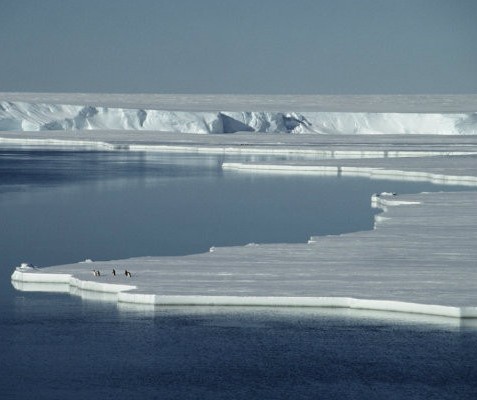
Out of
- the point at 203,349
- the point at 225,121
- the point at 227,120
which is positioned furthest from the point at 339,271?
the point at 227,120

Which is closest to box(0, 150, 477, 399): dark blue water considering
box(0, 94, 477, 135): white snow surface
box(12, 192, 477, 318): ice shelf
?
box(12, 192, 477, 318): ice shelf

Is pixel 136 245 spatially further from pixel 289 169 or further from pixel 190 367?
pixel 289 169

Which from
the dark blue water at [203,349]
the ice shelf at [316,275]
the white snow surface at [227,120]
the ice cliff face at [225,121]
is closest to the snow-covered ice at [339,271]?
the ice shelf at [316,275]

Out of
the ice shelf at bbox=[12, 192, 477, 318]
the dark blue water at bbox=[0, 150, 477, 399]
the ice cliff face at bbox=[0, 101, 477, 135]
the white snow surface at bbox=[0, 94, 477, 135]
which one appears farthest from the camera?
the ice cliff face at bbox=[0, 101, 477, 135]

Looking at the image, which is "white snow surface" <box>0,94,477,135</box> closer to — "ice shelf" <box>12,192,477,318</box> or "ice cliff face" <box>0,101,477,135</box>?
"ice cliff face" <box>0,101,477,135</box>

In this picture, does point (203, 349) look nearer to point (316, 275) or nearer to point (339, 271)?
point (316, 275)

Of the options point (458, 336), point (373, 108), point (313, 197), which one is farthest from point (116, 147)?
point (458, 336)

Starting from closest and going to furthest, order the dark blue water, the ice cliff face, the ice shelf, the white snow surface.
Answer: the dark blue water
the ice shelf
the white snow surface
the ice cliff face
